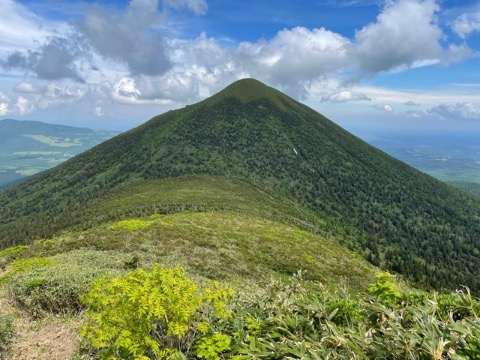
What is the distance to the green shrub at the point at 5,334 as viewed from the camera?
1317cm

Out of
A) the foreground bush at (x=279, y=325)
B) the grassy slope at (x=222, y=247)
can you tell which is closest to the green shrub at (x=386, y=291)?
the foreground bush at (x=279, y=325)

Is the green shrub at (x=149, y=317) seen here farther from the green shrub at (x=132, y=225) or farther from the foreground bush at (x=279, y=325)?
the green shrub at (x=132, y=225)

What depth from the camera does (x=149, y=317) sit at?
8.75 m

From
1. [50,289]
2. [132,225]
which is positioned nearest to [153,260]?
[132,225]

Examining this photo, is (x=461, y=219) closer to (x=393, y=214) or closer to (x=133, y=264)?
(x=393, y=214)

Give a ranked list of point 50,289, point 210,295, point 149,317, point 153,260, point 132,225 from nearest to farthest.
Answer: point 149,317, point 210,295, point 50,289, point 153,260, point 132,225

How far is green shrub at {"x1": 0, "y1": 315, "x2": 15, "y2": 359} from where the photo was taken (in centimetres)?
1317

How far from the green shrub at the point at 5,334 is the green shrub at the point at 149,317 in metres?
5.79

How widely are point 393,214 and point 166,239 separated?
168820 millimetres

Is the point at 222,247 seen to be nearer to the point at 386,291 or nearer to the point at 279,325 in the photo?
the point at 386,291

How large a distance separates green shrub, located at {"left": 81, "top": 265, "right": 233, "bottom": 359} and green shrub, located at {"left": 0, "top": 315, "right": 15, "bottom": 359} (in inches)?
228

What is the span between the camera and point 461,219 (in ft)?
629

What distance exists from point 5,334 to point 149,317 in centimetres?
892

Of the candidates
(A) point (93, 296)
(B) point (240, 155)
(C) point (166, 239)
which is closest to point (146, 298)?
(A) point (93, 296)
